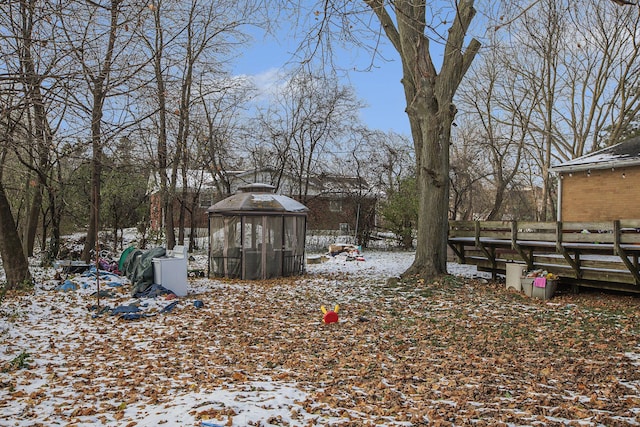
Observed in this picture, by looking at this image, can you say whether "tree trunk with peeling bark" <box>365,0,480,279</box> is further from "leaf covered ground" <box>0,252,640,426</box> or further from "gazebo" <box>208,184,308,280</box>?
"gazebo" <box>208,184,308,280</box>

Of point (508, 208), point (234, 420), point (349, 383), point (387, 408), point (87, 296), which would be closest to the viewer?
point (234, 420)

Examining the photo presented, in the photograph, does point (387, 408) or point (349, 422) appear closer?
point (349, 422)

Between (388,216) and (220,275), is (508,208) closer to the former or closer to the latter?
(388,216)

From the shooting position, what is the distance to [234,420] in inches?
143

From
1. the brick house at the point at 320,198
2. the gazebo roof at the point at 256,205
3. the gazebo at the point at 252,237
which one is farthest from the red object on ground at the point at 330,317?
the brick house at the point at 320,198

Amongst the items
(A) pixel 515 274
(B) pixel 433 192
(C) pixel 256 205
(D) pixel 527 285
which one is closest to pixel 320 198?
(C) pixel 256 205

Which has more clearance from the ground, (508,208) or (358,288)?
(508,208)

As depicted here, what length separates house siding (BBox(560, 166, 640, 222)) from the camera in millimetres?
13570

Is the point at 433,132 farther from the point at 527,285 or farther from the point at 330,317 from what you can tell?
the point at 330,317

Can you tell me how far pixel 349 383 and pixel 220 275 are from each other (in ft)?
29.5

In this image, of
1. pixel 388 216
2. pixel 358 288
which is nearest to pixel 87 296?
pixel 358 288

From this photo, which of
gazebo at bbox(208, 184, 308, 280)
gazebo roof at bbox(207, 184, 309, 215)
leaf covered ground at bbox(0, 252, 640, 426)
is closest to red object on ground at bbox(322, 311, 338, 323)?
leaf covered ground at bbox(0, 252, 640, 426)

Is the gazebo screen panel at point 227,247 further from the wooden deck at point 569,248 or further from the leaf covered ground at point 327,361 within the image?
the wooden deck at point 569,248

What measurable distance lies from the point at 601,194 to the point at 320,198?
13.7 metres
